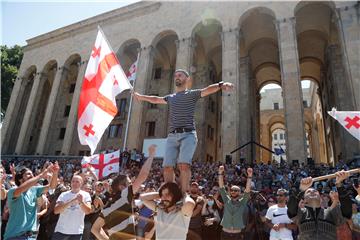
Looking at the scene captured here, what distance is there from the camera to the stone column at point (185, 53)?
77.1ft

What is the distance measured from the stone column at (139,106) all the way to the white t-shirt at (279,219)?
17383mm

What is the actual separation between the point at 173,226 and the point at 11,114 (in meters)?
36.2

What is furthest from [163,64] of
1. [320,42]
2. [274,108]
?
[274,108]

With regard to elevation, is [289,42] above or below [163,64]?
below

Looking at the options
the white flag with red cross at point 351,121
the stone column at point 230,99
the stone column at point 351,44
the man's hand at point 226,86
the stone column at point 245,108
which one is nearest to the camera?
the man's hand at point 226,86

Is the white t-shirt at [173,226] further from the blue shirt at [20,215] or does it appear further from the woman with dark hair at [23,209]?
the blue shirt at [20,215]

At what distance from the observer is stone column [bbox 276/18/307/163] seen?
17.7m

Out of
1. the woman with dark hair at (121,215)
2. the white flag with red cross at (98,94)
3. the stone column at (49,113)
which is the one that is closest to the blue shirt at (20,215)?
the woman with dark hair at (121,215)

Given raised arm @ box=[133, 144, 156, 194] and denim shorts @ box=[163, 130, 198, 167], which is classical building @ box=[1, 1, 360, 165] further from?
raised arm @ box=[133, 144, 156, 194]

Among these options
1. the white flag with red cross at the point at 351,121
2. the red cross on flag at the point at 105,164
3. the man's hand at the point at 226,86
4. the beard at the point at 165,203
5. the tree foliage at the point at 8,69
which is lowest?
the beard at the point at 165,203

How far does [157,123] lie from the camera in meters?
27.8

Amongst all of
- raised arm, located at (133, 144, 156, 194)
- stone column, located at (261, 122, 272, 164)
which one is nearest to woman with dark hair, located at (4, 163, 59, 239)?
raised arm, located at (133, 144, 156, 194)

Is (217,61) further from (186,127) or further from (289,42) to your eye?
(186,127)

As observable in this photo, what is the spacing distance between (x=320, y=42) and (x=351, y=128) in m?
23.6
